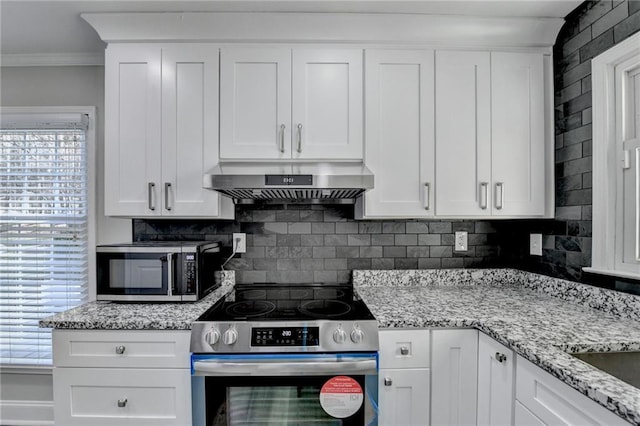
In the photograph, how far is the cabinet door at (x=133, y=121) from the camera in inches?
71.7

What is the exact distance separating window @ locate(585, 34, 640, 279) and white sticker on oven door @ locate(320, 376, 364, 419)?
130 centimetres

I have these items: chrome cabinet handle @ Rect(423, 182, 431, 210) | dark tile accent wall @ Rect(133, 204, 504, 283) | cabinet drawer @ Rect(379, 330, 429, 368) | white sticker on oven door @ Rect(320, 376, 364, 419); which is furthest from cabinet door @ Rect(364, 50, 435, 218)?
white sticker on oven door @ Rect(320, 376, 364, 419)

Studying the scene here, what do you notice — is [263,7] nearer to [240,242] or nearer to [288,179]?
[288,179]

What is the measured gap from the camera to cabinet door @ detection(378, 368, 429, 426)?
1.45 metres

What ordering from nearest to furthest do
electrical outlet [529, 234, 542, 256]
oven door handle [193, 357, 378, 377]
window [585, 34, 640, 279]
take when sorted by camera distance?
oven door handle [193, 357, 378, 377] → window [585, 34, 640, 279] → electrical outlet [529, 234, 542, 256]

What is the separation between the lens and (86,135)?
2.27 metres

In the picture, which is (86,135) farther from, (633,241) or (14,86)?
(633,241)

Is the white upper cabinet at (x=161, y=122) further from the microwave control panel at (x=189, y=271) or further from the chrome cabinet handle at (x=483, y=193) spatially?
the chrome cabinet handle at (x=483, y=193)

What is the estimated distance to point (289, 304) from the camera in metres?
1.74

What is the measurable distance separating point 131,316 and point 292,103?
4.38 ft

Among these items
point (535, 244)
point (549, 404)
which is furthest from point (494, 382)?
point (535, 244)

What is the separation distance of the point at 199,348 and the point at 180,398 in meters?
0.27

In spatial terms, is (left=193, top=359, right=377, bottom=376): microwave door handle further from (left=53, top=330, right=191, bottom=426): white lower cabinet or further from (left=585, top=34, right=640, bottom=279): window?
(left=585, top=34, right=640, bottom=279): window

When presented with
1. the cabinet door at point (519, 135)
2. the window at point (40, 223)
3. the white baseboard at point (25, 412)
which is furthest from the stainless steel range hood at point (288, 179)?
the white baseboard at point (25, 412)
